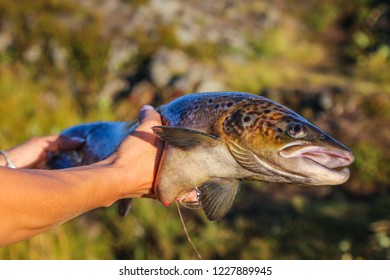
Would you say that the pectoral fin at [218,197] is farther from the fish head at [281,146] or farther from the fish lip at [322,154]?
the fish lip at [322,154]

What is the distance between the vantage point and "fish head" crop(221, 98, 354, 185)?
252 centimetres

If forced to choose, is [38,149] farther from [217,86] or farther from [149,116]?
[217,86]

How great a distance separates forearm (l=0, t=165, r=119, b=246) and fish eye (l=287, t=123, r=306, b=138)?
0.82 m

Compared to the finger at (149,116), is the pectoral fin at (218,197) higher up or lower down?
lower down

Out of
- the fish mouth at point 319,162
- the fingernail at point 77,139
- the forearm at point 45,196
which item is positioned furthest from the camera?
the fingernail at point 77,139

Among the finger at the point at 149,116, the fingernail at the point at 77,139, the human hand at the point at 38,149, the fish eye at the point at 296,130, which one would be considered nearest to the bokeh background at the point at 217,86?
the human hand at the point at 38,149

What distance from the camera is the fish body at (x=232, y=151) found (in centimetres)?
256

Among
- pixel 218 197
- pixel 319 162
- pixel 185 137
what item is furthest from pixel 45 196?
pixel 319 162

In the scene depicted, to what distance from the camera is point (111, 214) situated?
6.48 metres

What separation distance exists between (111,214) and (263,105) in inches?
157

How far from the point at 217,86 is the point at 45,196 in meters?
7.36

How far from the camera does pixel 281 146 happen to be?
2629mm

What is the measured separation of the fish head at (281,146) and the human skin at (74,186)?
44cm

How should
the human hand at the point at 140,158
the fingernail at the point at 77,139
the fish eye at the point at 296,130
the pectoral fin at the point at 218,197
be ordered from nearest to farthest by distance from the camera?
the fish eye at the point at 296,130, the pectoral fin at the point at 218,197, the human hand at the point at 140,158, the fingernail at the point at 77,139
